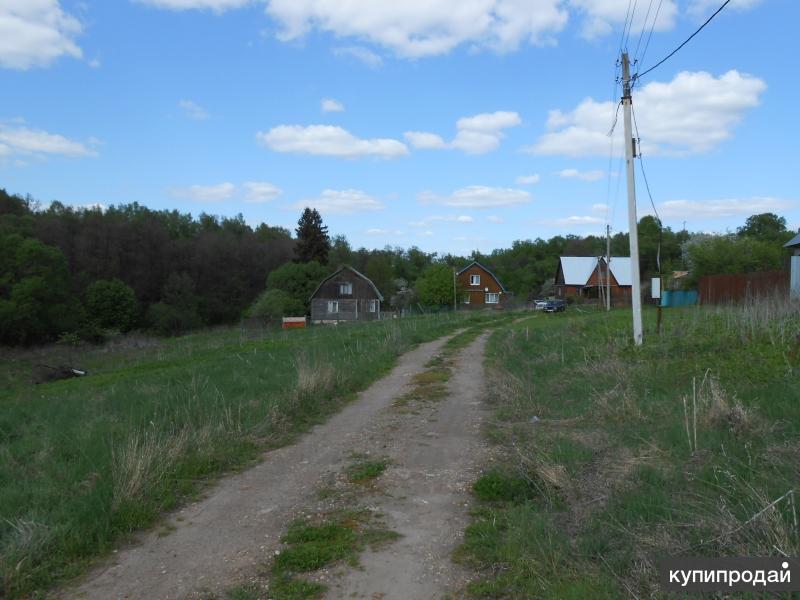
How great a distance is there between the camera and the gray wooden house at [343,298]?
68688mm

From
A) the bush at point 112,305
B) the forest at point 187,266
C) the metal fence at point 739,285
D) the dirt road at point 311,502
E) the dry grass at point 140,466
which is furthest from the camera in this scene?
the bush at point 112,305

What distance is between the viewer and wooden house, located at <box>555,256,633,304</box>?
6888cm

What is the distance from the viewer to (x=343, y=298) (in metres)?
69.1

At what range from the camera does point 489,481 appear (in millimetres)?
6031

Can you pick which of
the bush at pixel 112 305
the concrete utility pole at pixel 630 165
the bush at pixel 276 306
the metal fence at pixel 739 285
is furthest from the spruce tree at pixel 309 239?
the concrete utility pole at pixel 630 165

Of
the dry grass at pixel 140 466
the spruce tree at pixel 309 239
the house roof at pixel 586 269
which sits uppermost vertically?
the spruce tree at pixel 309 239

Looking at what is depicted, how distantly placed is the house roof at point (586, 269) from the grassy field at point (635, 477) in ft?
201

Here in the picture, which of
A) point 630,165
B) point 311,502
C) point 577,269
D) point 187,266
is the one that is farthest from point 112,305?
point 311,502

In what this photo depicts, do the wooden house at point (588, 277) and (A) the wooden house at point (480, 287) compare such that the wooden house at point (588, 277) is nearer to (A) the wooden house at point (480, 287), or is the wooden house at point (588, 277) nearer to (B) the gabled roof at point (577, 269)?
(B) the gabled roof at point (577, 269)

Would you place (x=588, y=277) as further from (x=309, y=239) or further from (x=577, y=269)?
(x=309, y=239)

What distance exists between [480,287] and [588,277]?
43.6 feet

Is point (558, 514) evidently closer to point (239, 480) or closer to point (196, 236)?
point (239, 480)

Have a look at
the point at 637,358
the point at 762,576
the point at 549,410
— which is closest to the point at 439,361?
the point at 637,358

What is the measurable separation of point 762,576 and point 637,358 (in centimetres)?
970
